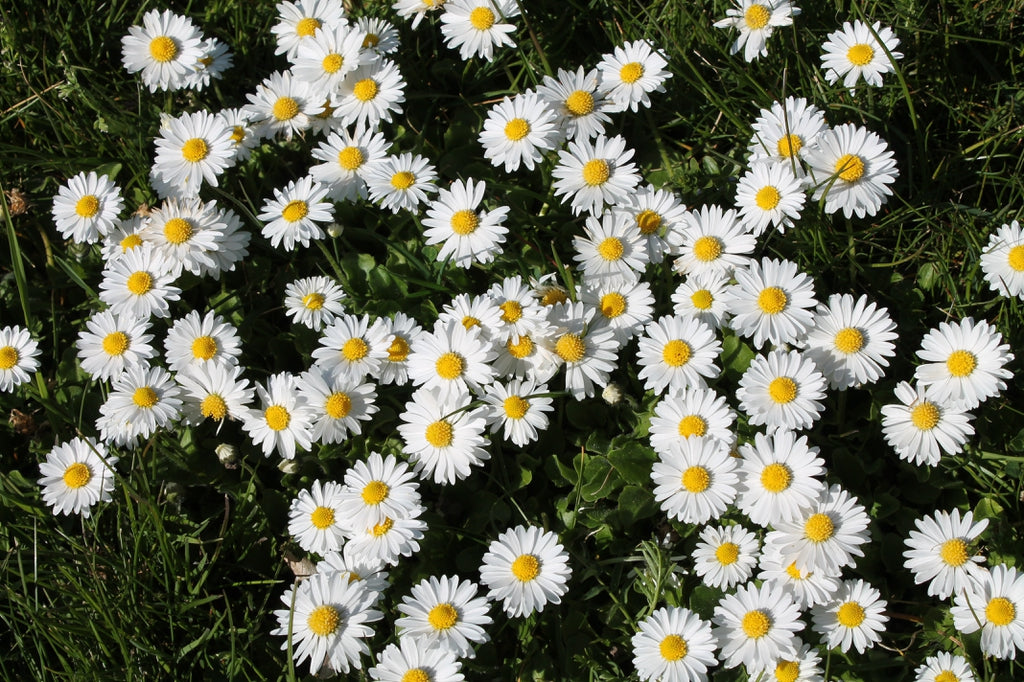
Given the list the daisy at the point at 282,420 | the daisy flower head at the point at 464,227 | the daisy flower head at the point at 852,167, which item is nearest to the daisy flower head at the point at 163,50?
the daisy flower head at the point at 464,227

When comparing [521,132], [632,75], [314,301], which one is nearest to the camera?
[314,301]

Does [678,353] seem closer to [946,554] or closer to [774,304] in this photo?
[774,304]

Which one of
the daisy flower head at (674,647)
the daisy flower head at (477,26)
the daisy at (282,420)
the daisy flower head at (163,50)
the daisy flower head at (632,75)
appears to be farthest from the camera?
the daisy flower head at (163,50)

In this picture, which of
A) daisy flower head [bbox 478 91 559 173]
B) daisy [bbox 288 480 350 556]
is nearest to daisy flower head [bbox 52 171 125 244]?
daisy [bbox 288 480 350 556]

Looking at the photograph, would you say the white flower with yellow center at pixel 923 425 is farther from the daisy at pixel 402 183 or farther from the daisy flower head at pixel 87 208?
the daisy flower head at pixel 87 208

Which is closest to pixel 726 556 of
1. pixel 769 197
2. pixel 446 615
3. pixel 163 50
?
pixel 446 615

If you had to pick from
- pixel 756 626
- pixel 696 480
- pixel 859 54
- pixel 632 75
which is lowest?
pixel 756 626

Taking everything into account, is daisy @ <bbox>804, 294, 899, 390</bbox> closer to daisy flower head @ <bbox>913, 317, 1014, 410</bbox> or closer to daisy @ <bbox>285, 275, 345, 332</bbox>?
daisy flower head @ <bbox>913, 317, 1014, 410</bbox>

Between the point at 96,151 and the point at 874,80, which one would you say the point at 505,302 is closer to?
the point at 874,80
